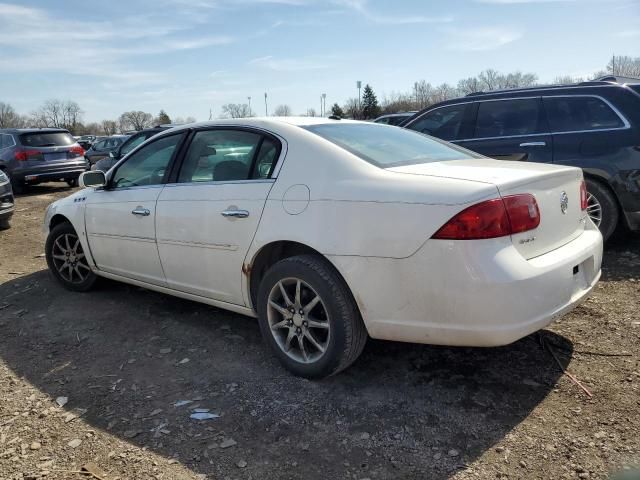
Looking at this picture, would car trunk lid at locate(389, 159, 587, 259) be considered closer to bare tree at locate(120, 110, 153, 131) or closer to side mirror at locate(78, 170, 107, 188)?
side mirror at locate(78, 170, 107, 188)

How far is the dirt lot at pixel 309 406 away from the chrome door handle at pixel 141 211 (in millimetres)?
890

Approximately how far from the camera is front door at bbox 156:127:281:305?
133 inches

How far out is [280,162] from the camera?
130 inches

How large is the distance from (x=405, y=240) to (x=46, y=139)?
526 inches

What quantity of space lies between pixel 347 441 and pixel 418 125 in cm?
503

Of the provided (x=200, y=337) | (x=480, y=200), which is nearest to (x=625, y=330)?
(x=480, y=200)

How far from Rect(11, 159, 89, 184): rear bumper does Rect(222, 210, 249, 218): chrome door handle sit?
11469mm

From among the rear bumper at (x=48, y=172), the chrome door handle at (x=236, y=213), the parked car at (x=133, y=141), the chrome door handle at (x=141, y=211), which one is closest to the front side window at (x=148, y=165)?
the chrome door handle at (x=141, y=211)

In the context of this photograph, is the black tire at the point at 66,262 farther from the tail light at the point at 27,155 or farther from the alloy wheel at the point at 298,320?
the tail light at the point at 27,155

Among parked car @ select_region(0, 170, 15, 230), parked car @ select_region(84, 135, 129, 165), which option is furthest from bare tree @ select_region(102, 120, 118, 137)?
parked car @ select_region(0, 170, 15, 230)

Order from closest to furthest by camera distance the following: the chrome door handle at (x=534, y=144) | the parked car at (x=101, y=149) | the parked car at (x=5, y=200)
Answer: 1. the chrome door handle at (x=534, y=144)
2. the parked car at (x=5, y=200)
3. the parked car at (x=101, y=149)

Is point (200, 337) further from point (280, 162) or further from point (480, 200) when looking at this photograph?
point (480, 200)

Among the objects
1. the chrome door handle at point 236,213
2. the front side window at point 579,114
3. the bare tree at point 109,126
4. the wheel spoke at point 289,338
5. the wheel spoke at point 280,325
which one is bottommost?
the wheel spoke at point 289,338

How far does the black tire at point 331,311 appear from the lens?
2912 mm
